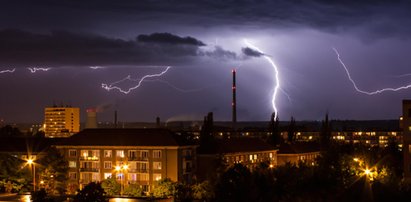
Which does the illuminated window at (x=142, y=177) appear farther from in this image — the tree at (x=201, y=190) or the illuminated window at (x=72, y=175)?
the tree at (x=201, y=190)

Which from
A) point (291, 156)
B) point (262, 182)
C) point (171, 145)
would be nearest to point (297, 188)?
point (262, 182)

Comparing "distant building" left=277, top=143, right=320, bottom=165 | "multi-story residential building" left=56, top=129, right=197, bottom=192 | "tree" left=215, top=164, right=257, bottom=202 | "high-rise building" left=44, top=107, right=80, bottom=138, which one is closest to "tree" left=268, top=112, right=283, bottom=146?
"distant building" left=277, top=143, right=320, bottom=165

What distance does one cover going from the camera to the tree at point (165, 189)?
5047 cm

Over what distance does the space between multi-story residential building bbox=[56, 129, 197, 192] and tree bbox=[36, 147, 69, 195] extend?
9.53ft

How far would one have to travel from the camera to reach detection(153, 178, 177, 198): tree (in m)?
50.5

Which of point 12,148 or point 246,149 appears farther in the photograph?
point 246,149

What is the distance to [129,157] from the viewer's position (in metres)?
59.1

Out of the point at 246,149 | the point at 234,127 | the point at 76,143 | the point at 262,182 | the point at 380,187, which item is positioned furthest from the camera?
the point at 234,127

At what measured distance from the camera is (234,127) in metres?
140

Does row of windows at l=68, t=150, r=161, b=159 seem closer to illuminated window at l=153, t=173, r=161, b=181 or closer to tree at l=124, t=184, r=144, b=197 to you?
illuminated window at l=153, t=173, r=161, b=181

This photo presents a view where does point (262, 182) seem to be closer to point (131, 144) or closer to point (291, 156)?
point (131, 144)

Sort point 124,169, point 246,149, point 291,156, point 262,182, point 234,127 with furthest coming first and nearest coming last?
point 234,127 < point 291,156 < point 246,149 < point 124,169 < point 262,182

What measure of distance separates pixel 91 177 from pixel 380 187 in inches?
1410

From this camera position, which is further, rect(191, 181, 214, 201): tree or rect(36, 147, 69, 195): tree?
rect(36, 147, 69, 195): tree
